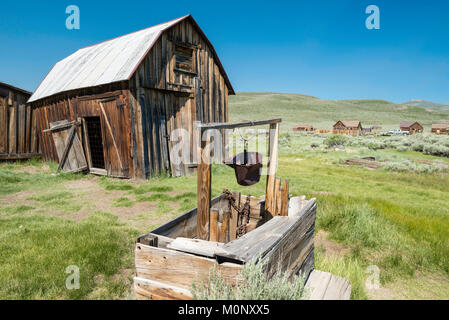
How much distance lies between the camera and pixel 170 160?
10.9 m

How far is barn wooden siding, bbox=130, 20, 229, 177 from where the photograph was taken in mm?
9820

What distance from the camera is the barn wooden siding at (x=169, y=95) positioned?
387 inches

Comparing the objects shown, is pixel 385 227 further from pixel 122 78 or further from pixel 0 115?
pixel 0 115

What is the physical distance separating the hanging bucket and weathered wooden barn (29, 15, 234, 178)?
22.5 ft

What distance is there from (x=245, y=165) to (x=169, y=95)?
26.3 ft

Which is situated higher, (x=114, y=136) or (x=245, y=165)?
(x=114, y=136)

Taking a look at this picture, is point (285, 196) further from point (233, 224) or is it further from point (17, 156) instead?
point (17, 156)

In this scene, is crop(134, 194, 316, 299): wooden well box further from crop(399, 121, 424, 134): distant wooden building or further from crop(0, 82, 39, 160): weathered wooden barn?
crop(399, 121, 424, 134): distant wooden building

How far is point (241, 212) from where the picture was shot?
4684mm

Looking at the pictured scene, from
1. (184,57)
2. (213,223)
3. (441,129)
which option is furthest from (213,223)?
(441,129)

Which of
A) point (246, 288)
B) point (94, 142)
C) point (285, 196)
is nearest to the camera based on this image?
point (246, 288)

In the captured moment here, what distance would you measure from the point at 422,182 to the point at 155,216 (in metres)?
11.2

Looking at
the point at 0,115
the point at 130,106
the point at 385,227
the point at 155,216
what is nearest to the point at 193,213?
the point at 155,216

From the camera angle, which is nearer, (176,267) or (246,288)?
(246,288)
